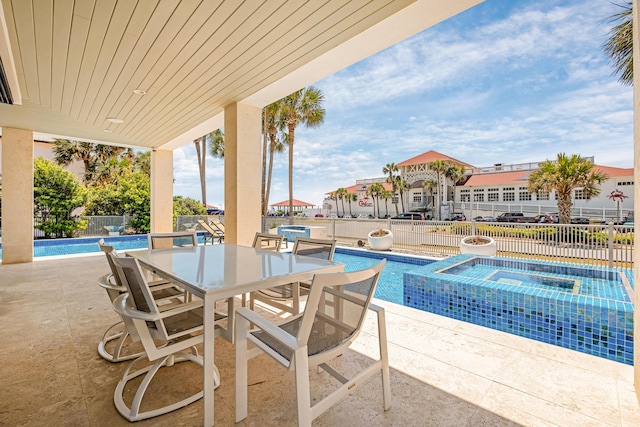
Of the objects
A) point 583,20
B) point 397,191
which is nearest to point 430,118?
point 397,191

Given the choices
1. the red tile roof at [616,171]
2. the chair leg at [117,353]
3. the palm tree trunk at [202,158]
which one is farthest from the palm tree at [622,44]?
the red tile roof at [616,171]

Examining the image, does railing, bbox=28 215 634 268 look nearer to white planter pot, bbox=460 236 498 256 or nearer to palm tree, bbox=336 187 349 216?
white planter pot, bbox=460 236 498 256

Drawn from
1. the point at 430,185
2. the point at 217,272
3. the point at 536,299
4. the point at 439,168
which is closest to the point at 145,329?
the point at 217,272

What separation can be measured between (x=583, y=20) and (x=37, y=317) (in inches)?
691

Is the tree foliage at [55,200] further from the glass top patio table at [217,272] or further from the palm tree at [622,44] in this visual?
the palm tree at [622,44]

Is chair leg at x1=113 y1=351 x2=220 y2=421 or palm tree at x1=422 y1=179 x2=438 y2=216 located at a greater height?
palm tree at x1=422 y1=179 x2=438 y2=216

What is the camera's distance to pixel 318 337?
1415 mm

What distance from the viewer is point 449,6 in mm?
2266

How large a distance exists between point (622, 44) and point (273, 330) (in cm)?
848

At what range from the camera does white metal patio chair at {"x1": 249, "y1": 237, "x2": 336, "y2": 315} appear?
2.39 meters

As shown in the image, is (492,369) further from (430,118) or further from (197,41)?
(430,118)

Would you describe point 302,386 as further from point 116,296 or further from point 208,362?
point 116,296

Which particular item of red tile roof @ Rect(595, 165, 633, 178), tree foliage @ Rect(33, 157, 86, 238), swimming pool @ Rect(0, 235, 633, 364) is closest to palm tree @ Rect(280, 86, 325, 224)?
tree foliage @ Rect(33, 157, 86, 238)

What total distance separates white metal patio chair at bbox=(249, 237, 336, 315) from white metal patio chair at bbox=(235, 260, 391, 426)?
77cm
